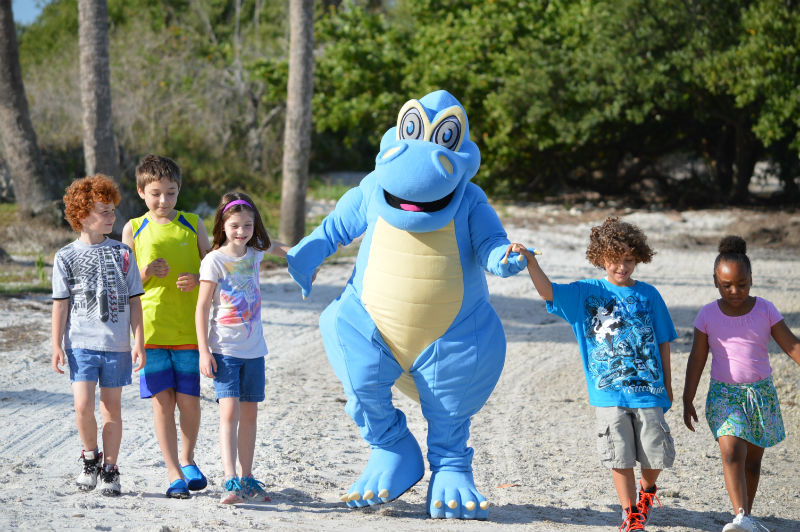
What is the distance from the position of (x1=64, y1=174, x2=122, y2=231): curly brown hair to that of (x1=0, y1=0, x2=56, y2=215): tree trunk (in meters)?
9.74

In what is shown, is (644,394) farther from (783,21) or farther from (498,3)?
(498,3)

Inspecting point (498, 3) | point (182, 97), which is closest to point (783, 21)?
point (498, 3)

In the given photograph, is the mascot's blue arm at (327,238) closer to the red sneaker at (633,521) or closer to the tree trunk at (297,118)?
the red sneaker at (633,521)

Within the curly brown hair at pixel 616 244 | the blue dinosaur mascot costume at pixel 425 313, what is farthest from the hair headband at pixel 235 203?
the curly brown hair at pixel 616 244

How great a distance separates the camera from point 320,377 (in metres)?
7.27

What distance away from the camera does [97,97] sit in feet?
36.5

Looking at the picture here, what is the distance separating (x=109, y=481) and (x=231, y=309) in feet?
3.38

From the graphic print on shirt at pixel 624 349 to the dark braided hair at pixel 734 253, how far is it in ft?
1.61

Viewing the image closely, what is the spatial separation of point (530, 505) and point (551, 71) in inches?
599

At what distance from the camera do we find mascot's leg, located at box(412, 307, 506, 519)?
13.7 ft

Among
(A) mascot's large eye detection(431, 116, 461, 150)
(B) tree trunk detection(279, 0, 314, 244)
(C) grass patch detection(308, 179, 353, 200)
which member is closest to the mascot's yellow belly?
(A) mascot's large eye detection(431, 116, 461, 150)

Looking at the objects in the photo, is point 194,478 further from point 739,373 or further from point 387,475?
point 739,373

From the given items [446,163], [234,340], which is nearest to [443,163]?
[446,163]

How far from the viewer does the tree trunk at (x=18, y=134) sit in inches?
509
